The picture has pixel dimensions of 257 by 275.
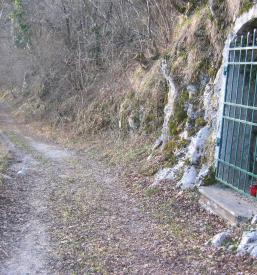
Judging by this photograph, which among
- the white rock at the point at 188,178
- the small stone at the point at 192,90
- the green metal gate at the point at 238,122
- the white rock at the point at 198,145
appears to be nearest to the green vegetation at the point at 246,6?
the green metal gate at the point at 238,122

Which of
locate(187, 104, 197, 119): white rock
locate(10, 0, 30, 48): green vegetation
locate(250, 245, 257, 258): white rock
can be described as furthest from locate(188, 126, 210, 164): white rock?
locate(10, 0, 30, 48): green vegetation

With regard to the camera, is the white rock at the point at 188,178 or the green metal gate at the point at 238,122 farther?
the white rock at the point at 188,178

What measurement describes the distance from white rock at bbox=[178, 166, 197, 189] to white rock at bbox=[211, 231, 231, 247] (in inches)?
78.2

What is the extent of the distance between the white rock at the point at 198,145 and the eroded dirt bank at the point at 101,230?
741 millimetres

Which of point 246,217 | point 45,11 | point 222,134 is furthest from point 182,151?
point 45,11

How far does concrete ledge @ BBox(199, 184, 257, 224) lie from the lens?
5.72 meters

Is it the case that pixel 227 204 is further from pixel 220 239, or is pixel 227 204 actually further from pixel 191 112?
pixel 191 112

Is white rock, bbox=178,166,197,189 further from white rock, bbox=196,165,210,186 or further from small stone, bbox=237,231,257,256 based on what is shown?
small stone, bbox=237,231,257,256

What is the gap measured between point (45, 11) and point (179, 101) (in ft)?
50.3

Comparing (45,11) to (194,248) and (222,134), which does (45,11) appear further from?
(194,248)

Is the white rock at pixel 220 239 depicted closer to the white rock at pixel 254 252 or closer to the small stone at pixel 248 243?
the small stone at pixel 248 243

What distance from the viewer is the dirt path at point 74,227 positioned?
17.0ft

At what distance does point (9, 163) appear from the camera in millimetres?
11945

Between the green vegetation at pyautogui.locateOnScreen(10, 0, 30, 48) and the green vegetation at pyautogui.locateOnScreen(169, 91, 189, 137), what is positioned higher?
the green vegetation at pyautogui.locateOnScreen(10, 0, 30, 48)
